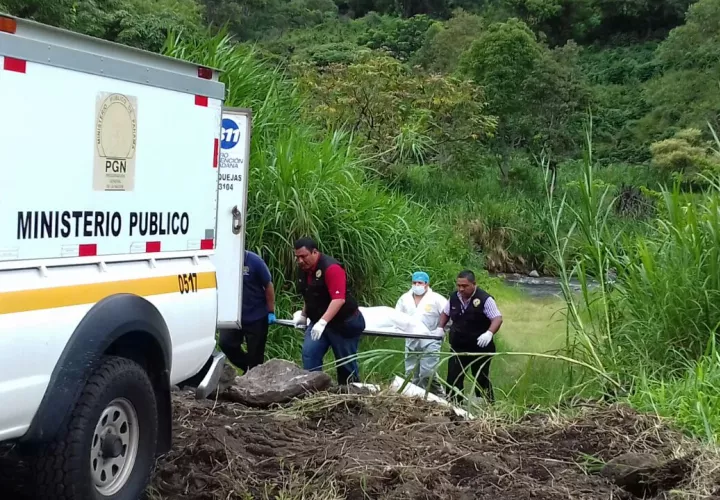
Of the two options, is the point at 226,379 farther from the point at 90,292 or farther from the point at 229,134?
the point at 90,292

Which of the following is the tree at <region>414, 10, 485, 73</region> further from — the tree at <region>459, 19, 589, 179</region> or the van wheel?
the van wheel

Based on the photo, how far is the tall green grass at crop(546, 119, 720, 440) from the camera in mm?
7504

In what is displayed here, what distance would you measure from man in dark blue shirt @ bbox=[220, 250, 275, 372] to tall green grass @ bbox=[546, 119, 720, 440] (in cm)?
282

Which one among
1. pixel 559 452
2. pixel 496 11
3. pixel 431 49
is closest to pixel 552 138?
pixel 431 49

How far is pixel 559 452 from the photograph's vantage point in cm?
608

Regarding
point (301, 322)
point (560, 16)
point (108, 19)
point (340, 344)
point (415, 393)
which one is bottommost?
point (415, 393)

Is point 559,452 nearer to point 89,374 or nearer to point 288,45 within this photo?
point 89,374

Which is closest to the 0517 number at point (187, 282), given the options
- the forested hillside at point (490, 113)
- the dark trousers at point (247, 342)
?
the dark trousers at point (247, 342)

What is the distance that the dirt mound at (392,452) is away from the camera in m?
5.26

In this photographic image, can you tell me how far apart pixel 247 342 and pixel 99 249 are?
5132 millimetres

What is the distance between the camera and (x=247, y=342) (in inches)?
373

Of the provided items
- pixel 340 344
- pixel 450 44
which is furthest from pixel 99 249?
pixel 450 44

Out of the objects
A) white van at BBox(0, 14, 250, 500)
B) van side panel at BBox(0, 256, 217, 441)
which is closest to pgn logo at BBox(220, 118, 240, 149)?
white van at BBox(0, 14, 250, 500)

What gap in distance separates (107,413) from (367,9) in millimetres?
70778
